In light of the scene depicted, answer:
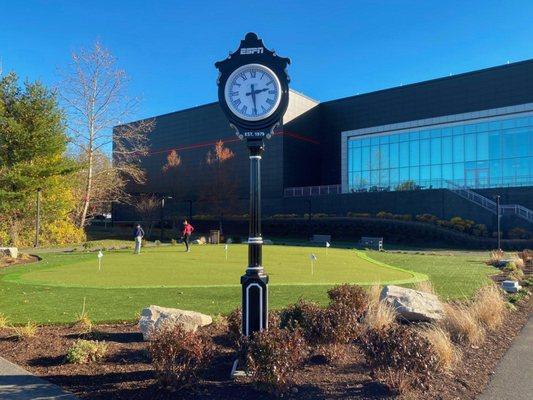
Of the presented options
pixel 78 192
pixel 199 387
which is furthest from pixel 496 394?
pixel 78 192

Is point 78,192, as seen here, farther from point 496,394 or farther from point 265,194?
Answer: point 496,394

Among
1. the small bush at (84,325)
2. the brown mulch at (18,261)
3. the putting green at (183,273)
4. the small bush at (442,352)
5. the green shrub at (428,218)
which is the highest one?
the green shrub at (428,218)

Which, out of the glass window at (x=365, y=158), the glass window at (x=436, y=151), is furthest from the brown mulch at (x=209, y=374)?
the glass window at (x=365, y=158)

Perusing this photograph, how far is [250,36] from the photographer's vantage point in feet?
18.4

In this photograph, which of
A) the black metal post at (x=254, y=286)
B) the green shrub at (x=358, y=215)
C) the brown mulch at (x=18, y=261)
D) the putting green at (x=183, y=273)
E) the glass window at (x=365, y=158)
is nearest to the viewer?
the black metal post at (x=254, y=286)

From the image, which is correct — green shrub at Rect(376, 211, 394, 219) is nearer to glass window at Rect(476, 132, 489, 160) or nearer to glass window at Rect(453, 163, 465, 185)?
glass window at Rect(453, 163, 465, 185)

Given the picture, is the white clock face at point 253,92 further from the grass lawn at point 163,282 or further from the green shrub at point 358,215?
the green shrub at point 358,215

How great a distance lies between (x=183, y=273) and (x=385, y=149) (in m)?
42.1

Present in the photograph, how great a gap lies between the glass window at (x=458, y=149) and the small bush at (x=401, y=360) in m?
46.9

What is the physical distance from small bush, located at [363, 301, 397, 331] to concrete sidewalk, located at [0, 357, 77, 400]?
149 inches

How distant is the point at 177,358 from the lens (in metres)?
4.57

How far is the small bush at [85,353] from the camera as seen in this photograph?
17.5 feet

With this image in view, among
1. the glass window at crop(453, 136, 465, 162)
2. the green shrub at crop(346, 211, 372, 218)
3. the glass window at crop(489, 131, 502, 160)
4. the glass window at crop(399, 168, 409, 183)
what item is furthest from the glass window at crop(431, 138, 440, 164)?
the green shrub at crop(346, 211, 372, 218)

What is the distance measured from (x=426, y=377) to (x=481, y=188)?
1724 inches
